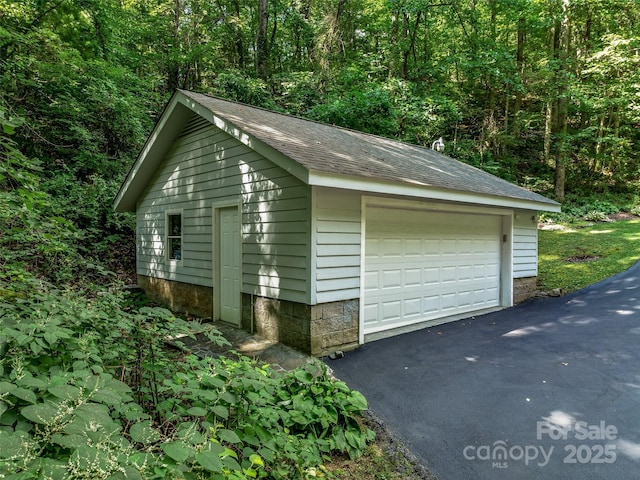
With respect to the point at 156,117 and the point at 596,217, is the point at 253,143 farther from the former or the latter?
the point at 596,217

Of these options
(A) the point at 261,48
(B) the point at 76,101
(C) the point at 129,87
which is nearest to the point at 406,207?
(B) the point at 76,101

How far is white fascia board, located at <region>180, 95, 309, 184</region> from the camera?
4346mm

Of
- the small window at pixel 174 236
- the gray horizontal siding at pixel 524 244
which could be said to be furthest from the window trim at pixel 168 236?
the gray horizontal siding at pixel 524 244

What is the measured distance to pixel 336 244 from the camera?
496cm

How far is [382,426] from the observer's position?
10.8ft

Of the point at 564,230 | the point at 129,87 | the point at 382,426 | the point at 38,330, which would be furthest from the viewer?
the point at 564,230

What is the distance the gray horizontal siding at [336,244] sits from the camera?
4.74 m

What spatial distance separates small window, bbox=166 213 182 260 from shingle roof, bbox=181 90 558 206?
2613 mm

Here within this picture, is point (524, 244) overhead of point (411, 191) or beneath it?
beneath

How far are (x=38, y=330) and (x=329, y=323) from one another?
3.38 m

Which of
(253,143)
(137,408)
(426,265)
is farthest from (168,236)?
(137,408)

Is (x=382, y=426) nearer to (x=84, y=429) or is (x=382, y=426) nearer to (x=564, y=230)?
(x=84, y=429)

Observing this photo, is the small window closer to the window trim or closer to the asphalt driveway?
the window trim

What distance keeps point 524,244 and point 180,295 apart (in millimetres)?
7720
